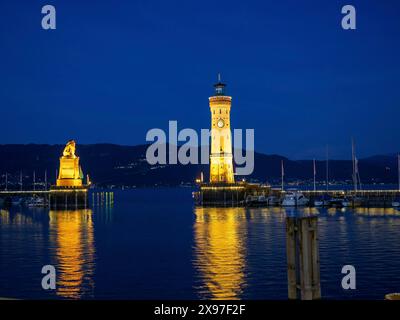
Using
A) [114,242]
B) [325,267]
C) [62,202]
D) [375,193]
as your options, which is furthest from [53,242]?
[375,193]

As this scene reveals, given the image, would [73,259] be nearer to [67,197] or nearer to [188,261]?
[188,261]

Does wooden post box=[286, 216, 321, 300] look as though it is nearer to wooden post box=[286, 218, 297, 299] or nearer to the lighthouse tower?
wooden post box=[286, 218, 297, 299]

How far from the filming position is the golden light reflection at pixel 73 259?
1454 inches

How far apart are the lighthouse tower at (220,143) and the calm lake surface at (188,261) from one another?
5842 centimetres

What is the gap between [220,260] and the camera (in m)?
48.4

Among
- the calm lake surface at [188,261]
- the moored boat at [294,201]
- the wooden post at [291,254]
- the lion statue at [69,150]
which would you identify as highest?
the lion statue at [69,150]

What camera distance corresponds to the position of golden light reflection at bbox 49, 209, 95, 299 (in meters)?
36.9

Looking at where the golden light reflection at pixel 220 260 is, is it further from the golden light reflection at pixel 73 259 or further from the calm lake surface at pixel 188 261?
the golden light reflection at pixel 73 259

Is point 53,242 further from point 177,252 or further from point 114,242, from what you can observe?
point 177,252

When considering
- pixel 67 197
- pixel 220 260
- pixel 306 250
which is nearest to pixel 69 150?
pixel 67 197

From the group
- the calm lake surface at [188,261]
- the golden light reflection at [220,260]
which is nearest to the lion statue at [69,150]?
the calm lake surface at [188,261]

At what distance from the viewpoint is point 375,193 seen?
130 metres

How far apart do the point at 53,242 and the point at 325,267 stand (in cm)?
3244
